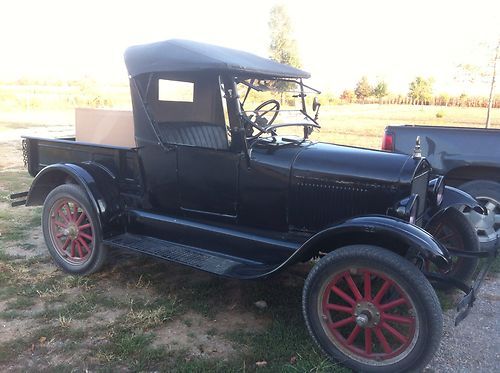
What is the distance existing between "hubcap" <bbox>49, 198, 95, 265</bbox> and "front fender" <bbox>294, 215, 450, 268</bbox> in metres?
2.11

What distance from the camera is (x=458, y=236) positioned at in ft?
12.1

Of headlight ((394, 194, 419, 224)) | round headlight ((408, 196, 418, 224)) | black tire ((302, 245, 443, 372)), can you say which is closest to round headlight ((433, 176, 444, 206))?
round headlight ((408, 196, 418, 224))

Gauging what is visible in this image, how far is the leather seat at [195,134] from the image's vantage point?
3400 mm

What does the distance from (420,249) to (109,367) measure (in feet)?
6.53

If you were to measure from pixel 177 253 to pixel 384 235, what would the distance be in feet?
5.34

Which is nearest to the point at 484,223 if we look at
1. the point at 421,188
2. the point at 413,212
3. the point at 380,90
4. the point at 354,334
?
the point at 421,188

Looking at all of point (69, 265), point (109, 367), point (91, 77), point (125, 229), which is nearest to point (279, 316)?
point (109, 367)

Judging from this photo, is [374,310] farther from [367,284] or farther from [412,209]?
[412,209]

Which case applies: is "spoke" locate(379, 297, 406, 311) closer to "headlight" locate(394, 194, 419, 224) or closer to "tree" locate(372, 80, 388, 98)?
"headlight" locate(394, 194, 419, 224)

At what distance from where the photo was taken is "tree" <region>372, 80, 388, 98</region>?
37.5 meters

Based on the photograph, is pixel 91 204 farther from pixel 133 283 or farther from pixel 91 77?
pixel 91 77

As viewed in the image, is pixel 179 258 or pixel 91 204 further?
pixel 91 204

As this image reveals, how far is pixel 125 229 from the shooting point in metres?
4.01

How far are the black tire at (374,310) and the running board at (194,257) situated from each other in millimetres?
455
